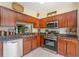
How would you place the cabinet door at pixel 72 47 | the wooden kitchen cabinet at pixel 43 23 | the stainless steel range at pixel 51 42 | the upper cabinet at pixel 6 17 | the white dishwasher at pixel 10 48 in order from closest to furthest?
the white dishwasher at pixel 10 48, the upper cabinet at pixel 6 17, the cabinet door at pixel 72 47, the stainless steel range at pixel 51 42, the wooden kitchen cabinet at pixel 43 23

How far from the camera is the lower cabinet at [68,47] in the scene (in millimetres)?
2943

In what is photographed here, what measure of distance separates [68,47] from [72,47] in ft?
0.72

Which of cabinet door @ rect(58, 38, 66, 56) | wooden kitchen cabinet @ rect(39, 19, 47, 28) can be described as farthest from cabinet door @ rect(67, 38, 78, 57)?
wooden kitchen cabinet @ rect(39, 19, 47, 28)

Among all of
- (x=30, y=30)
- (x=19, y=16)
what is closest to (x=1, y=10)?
(x=19, y=16)

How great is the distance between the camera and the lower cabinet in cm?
294

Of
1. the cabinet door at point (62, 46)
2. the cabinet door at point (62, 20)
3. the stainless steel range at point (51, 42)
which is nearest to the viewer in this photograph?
the cabinet door at point (62, 46)

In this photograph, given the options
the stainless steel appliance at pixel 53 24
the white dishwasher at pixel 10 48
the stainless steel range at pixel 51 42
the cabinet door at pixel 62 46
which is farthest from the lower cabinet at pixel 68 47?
the white dishwasher at pixel 10 48

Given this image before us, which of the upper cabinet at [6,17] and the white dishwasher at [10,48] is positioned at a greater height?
the upper cabinet at [6,17]

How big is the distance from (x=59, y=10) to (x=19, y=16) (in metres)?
1.97

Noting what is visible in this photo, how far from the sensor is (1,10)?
2662 millimetres

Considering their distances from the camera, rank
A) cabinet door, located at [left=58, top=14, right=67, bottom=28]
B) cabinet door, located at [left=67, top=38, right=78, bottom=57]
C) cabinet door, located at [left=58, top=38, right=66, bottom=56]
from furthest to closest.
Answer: cabinet door, located at [left=58, top=14, right=67, bottom=28] → cabinet door, located at [left=58, top=38, right=66, bottom=56] → cabinet door, located at [left=67, top=38, right=78, bottom=57]

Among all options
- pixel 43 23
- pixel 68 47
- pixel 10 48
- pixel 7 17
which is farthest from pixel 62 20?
pixel 10 48

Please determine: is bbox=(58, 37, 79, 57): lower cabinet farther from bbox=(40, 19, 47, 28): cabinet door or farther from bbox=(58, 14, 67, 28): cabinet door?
bbox=(40, 19, 47, 28): cabinet door

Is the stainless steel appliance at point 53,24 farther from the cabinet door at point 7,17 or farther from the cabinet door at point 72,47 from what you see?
the cabinet door at point 7,17
